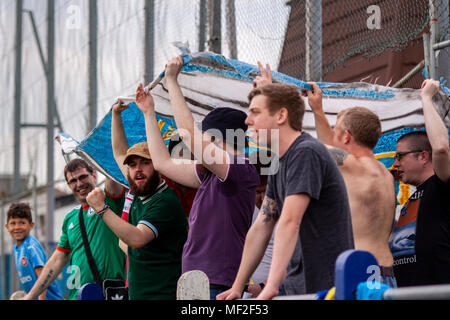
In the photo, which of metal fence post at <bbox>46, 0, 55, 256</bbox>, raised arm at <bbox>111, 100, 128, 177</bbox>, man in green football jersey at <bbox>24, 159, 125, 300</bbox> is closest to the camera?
raised arm at <bbox>111, 100, 128, 177</bbox>

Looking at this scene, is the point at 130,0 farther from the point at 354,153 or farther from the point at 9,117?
the point at 9,117

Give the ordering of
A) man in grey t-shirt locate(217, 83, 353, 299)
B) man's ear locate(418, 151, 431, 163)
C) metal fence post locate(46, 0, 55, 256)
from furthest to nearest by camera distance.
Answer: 1. metal fence post locate(46, 0, 55, 256)
2. man's ear locate(418, 151, 431, 163)
3. man in grey t-shirt locate(217, 83, 353, 299)

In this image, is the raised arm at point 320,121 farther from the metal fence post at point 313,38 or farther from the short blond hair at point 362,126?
the metal fence post at point 313,38

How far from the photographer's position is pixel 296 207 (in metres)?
2.86

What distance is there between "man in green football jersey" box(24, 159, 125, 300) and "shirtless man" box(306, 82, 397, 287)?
2.34 m

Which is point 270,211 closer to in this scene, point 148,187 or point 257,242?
point 257,242

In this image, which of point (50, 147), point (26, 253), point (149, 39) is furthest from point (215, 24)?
point (50, 147)

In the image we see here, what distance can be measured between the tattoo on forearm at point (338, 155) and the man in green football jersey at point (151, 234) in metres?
1.16

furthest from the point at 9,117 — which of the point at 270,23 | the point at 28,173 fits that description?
the point at 270,23

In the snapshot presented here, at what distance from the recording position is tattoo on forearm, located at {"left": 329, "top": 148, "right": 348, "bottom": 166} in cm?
356

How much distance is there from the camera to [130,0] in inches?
293

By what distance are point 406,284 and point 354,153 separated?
992 mm

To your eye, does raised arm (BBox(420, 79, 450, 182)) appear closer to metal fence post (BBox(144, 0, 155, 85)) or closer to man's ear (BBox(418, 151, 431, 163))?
man's ear (BBox(418, 151, 431, 163))

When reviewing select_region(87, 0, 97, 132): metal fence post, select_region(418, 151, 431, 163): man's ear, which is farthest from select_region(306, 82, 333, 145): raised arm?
select_region(87, 0, 97, 132): metal fence post
